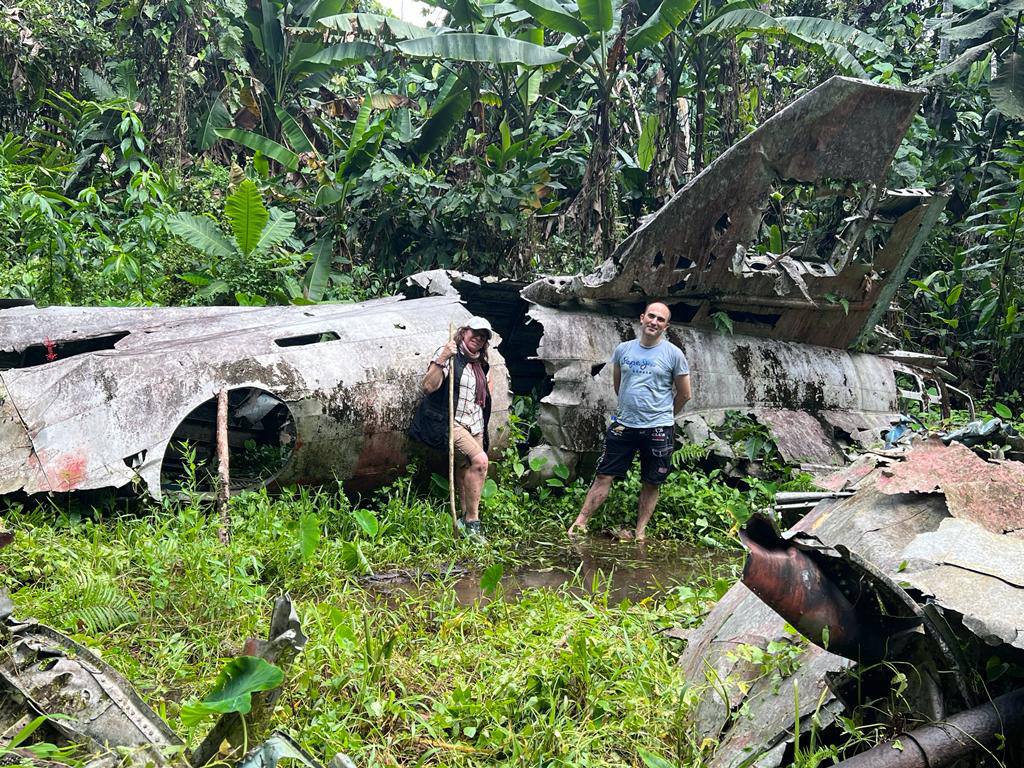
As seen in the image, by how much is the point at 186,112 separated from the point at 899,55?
37.3ft

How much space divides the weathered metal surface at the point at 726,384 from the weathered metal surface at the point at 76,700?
489cm

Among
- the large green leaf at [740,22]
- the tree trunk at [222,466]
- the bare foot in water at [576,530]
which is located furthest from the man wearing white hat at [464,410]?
the large green leaf at [740,22]

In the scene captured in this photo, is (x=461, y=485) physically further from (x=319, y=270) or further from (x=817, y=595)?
(x=319, y=270)

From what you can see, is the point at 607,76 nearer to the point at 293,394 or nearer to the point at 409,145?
the point at 409,145

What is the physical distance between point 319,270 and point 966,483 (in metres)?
8.65

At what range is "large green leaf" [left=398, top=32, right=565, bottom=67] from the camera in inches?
404

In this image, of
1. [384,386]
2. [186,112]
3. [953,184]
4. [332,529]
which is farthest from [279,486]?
[953,184]

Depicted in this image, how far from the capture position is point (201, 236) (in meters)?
9.84

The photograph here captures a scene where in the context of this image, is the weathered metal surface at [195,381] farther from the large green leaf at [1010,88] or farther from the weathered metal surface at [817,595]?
the large green leaf at [1010,88]

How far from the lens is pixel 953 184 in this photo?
13.1 m

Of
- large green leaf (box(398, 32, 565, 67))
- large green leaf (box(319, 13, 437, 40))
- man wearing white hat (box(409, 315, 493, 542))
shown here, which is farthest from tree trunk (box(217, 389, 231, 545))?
large green leaf (box(319, 13, 437, 40))

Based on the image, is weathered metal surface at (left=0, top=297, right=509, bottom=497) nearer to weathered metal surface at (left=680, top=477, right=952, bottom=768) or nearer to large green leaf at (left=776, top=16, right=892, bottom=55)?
weathered metal surface at (left=680, top=477, right=952, bottom=768)

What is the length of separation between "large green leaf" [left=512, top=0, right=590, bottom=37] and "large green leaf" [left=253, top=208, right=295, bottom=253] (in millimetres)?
3750

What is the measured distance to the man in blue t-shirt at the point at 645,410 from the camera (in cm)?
684
